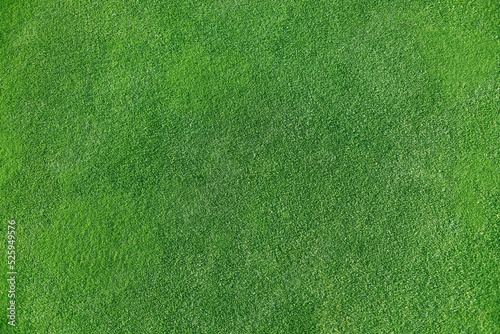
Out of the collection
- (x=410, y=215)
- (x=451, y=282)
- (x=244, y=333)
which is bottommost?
(x=451, y=282)

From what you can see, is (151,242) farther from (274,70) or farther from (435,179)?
(435,179)

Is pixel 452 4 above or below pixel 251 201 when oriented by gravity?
above

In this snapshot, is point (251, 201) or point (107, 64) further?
point (107, 64)

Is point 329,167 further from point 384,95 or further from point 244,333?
point 244,333

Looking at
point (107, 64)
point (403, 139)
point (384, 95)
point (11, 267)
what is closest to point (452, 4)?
point (384, 95)

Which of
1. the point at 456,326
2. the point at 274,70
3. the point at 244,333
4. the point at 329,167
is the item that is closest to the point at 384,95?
the point at 329,167

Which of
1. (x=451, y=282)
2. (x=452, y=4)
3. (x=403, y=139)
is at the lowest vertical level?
(x=451, y=282)
